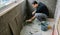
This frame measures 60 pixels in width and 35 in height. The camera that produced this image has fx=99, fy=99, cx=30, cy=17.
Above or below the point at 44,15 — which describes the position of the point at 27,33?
below

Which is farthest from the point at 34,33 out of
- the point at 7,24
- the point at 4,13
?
the point at 4,13

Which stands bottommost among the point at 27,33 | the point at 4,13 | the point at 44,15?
the point at 27,33

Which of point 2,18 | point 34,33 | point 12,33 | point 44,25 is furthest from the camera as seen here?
point 44,25

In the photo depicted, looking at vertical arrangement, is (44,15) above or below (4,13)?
below

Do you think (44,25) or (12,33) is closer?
(12,33)

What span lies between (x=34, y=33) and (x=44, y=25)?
422mm

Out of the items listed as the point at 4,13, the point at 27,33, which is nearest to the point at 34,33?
the point at 27,33

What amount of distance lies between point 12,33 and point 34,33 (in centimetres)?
59

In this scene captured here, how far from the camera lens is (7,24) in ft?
6.75

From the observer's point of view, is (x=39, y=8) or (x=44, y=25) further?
(x=39, y=8)

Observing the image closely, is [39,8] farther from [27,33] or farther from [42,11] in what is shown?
[27,33]

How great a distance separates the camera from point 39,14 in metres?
3.26

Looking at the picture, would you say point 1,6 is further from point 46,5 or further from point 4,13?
point 46,5

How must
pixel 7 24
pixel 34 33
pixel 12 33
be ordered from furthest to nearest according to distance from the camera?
pixel 34 33 < pixel 12 33 < pixel 7 24
